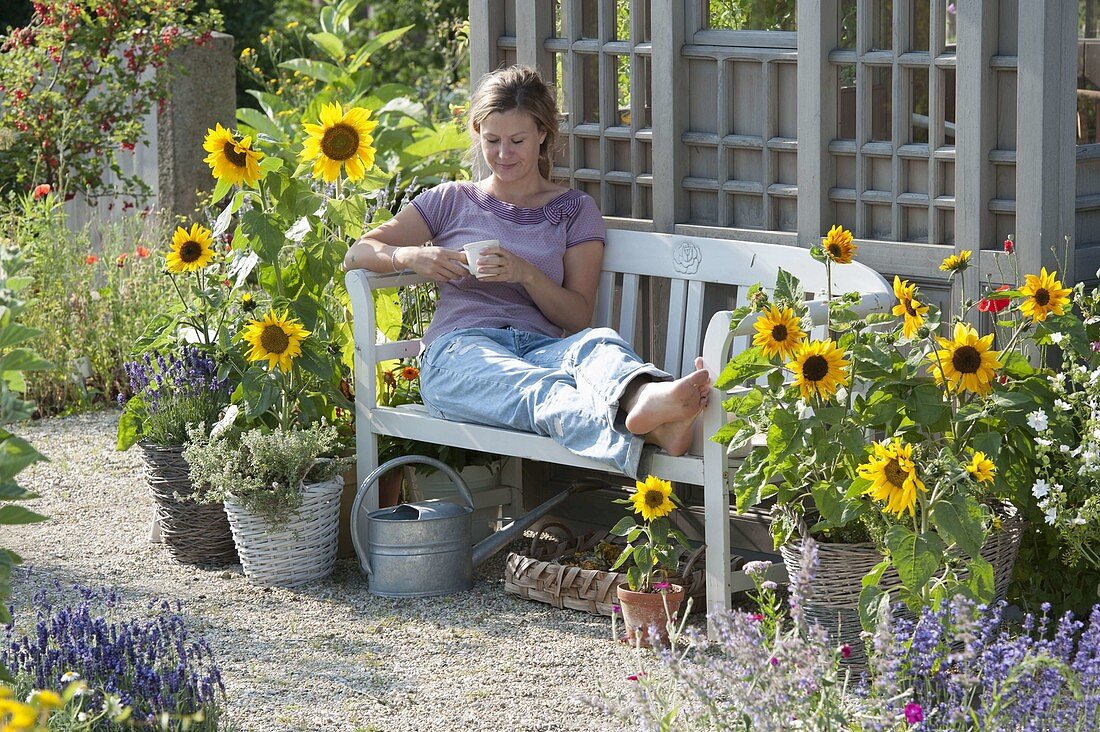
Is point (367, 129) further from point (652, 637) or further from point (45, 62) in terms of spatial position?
point (45, 62)

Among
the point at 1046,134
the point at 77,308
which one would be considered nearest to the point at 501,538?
the point at 1046,134

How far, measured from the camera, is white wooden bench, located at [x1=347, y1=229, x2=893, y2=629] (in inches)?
138

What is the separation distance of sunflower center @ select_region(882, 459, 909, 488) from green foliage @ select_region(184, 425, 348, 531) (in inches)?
68.7

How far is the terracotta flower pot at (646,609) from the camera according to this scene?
3.54 metres

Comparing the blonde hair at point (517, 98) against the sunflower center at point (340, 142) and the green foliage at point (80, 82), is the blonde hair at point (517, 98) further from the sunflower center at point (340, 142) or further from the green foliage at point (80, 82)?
the green foliage at point (80, 82)

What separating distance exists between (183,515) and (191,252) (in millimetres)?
747

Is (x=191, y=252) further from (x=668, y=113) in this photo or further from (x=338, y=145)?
(x=668, y=113)

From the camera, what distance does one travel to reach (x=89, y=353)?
6551 mm

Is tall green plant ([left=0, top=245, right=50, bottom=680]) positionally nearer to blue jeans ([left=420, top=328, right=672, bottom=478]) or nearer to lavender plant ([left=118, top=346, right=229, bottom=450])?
blue jeans ([left=420, top=328, right=672, bottom=478])

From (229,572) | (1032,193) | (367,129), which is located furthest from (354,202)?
(1032,193)

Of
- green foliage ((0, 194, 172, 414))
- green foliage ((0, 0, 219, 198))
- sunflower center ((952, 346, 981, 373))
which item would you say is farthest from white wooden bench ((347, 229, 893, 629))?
green foliage ((0, 0, 219, 198))

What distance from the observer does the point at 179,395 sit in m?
4.29

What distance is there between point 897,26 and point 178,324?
2.17 meters

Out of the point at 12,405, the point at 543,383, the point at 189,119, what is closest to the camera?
the point at 12,405
